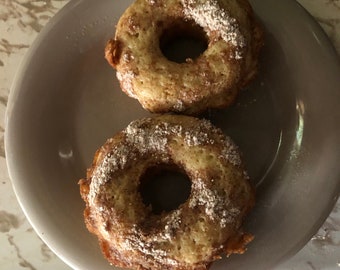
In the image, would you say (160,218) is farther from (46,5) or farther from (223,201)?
(46,5)

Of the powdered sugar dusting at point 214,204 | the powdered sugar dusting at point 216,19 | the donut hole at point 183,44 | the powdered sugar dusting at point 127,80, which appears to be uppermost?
the powdered sugar dusting at point 216,19

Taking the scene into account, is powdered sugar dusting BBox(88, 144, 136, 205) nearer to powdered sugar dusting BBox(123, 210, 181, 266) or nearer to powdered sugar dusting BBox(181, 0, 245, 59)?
powdered sugar dusting BBox(123, 210, 181, 266)

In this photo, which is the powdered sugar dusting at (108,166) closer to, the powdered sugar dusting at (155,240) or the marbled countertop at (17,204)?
the powdered sugar dusting at (155,240)

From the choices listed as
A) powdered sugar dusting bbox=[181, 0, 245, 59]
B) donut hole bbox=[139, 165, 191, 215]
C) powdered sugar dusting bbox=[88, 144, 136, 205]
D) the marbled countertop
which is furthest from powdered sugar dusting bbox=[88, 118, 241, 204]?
the marbled countertop

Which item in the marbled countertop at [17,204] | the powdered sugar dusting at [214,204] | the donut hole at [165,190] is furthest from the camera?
the marbled countertop at [17,204]

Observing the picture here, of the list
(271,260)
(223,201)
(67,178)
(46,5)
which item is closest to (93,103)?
(67,178)

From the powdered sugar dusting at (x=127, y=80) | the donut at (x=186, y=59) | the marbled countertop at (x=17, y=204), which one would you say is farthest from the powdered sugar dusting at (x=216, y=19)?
the marbled countertop at (x=17, y=204)

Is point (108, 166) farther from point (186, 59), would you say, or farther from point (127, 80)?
point (186, 59)
